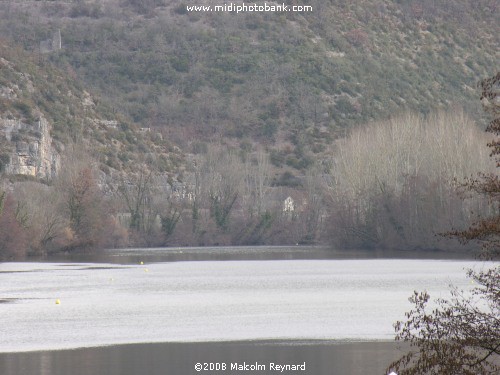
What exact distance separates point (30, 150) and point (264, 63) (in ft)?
146

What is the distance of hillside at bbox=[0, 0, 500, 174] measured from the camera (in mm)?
115125

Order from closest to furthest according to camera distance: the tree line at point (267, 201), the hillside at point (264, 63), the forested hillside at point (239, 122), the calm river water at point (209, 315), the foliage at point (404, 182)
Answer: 1. the calm river water at point (209, 315)
2. the foliage at point (404, 182)
3. the tree line at point (267, 201)
4. the forested hillside at point (239, 122)
5. the hillside at point (264, 63)

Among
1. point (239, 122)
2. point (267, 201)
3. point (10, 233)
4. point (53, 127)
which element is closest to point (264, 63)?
point (239, 122)

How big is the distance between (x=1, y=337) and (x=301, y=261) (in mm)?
32953

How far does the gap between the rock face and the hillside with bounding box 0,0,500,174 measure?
2063cm

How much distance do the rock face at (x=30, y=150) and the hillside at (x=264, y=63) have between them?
812 inches

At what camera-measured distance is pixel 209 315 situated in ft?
104

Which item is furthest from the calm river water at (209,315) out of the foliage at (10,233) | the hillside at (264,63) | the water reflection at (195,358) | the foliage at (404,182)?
the hillside at (264,63)

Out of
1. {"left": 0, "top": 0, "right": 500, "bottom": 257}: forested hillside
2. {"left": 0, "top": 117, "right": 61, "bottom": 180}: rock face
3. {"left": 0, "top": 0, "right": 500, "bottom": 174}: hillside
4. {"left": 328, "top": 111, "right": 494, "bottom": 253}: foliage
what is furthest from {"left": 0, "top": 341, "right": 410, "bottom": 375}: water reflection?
{"left": 0, "top": 0, "right": 500, "bottom": 174}: hillside

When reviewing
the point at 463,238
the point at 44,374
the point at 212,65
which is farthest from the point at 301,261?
the point at 212,65

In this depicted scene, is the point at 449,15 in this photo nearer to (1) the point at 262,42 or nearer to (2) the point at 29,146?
(1) the point at 262,42

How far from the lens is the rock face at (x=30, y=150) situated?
265 feet

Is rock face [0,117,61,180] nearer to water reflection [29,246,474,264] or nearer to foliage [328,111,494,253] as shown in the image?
water reflection [29,246,474,264]

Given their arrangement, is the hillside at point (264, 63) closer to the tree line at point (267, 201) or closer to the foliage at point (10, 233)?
the tree line at point (267, 201)
